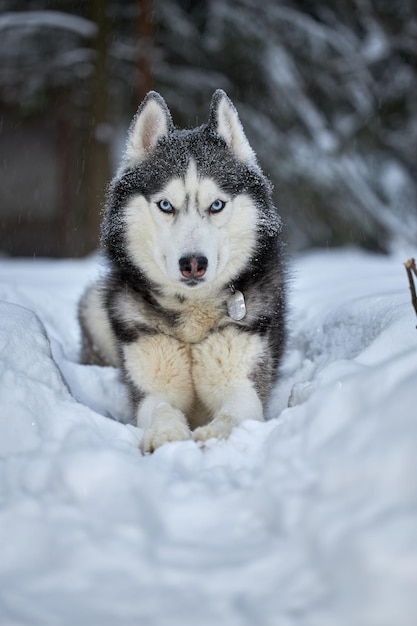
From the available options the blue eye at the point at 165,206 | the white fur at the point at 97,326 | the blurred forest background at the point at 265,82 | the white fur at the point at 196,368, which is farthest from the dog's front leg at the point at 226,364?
the blurred forest background at the point at 265,82

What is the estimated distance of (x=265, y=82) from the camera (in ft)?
36.6

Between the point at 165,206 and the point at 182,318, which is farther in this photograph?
the point at 182,318

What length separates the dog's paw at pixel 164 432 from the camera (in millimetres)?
2715

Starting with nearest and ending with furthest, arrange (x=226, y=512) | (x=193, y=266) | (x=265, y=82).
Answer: (x=226, y=512), (x=193, y=266), (x=265, y=82)

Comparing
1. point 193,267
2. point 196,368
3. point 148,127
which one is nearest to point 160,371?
point 196,368

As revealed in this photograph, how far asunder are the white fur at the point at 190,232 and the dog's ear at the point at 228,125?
0.32 meters

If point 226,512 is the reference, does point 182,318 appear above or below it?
above

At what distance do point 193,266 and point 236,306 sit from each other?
487mm

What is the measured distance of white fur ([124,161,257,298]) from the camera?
3.19 metres

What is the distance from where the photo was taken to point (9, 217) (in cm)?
1491

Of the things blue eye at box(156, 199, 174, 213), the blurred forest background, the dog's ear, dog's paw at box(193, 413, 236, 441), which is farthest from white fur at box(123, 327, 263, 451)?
the blurred forest background

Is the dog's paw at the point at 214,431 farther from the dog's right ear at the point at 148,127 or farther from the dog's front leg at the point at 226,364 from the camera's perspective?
the dog's right ear at the point at 148,127

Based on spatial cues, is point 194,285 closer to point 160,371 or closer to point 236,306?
point 236,306

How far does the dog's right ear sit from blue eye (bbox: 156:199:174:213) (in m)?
0.41
